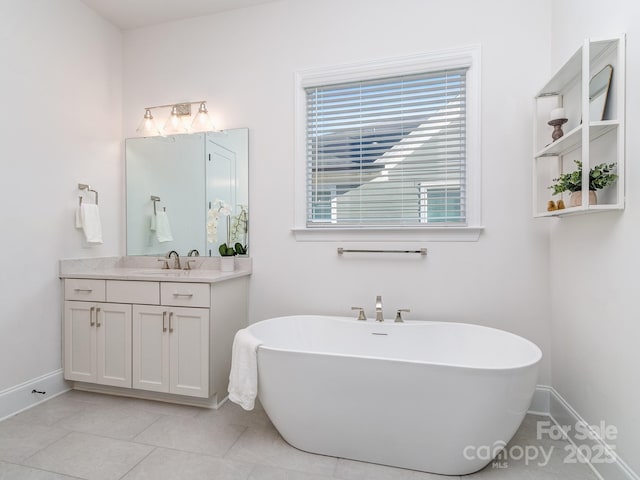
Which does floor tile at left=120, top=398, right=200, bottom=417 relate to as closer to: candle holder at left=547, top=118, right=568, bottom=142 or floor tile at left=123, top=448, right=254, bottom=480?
floor tile at left=123, top=448, right=254, bottom=480

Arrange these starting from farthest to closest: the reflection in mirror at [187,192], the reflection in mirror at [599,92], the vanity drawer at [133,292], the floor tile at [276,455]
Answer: the reflection in mirror at [187,192], the vanity drawer at [133,292], the floor tile at [276,455], the reflection in mirror at [599,92]

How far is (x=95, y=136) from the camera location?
2822 millimetres

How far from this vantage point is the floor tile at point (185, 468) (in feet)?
5.40

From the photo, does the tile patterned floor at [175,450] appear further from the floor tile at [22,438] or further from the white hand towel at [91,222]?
the white hand towel at [91,222]

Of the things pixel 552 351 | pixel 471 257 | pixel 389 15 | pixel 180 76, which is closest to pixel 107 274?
pixel 180 76

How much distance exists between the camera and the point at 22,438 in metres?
1.94

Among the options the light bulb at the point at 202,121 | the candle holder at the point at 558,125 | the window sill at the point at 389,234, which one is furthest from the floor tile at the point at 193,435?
the candle holder at the point at 558,125

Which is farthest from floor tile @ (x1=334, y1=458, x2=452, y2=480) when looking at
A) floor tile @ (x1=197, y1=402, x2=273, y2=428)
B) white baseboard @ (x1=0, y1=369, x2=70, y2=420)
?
white baseboard @ (x1=0, y1=369, x2=70, y2=420)

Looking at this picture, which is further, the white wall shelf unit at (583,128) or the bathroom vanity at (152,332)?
the bathroom vanity at (152,332)

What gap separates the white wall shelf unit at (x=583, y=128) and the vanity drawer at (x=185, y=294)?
2077mm

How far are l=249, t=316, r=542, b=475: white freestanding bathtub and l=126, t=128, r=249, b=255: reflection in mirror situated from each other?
132 centimetres

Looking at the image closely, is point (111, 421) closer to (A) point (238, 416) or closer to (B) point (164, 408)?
(B) point (164, 408)

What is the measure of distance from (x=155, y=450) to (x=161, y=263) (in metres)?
1.52

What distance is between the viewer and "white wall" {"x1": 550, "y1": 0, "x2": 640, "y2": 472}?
1.44 m
